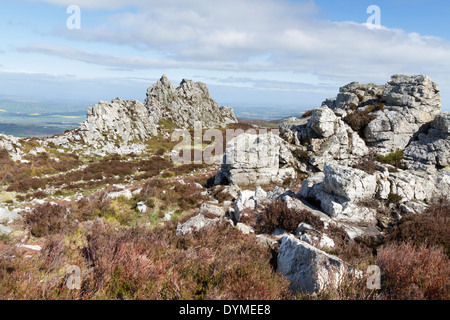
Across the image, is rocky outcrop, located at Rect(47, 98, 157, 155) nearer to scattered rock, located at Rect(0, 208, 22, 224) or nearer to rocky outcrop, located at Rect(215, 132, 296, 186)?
rocky outcrop, located at Rect(215, 132, 296, 186)

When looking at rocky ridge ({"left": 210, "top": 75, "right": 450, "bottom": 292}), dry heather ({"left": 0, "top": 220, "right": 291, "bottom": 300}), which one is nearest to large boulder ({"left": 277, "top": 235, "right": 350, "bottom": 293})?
rocky ridge ({"left": 210, "top": 75, "right": 450, "bottom": 292})

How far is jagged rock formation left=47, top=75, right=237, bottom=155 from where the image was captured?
4094 centimetres

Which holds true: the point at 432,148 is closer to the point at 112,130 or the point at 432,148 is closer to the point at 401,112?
the point at 401,112

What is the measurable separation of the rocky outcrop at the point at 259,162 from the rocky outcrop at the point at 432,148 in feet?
28.2

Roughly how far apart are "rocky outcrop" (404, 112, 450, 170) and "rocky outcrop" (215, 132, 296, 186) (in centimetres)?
860

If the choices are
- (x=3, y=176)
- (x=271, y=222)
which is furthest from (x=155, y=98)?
(x=271, y=222)

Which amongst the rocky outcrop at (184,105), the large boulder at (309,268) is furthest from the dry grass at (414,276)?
the rocky outcrop at (184,105)

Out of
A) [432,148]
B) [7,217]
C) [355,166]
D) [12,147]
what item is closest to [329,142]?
[355,166]

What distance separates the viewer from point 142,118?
53500 millimetres

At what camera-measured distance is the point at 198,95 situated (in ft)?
276

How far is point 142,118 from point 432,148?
51510 millimetres

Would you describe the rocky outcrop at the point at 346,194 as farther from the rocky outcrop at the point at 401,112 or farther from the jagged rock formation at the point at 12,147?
the jagged rock formation at the point at 12,147
